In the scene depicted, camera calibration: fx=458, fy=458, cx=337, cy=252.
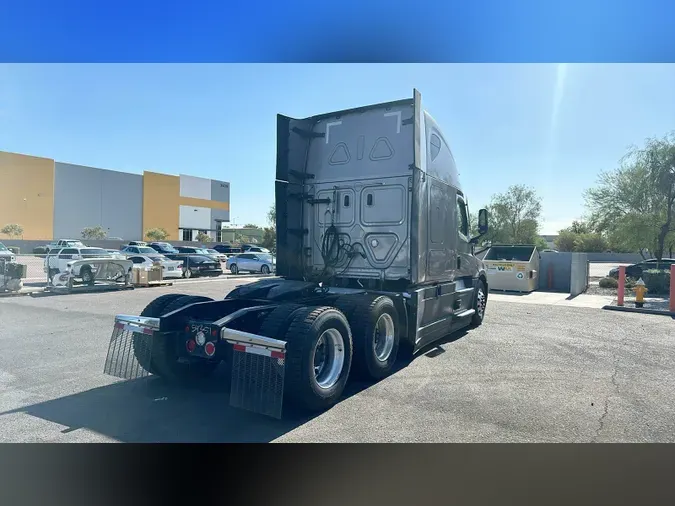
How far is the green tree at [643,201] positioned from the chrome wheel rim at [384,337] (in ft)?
61.5

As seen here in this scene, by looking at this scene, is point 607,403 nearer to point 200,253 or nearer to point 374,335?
point 374,335

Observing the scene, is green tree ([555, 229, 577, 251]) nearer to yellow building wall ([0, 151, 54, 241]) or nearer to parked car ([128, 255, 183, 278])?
parked car ([128, 255, 183, 278])

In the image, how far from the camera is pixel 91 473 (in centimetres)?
379

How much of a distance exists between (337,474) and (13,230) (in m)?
36.3

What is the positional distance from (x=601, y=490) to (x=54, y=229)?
137 feet

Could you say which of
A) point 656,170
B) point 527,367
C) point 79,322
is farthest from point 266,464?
point 656,170

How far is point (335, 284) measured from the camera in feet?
24.8

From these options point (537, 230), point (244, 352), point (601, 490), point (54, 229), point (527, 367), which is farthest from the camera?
point (54, 229)

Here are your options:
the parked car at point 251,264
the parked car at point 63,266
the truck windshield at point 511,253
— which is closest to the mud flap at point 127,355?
the parked car at point 63,266

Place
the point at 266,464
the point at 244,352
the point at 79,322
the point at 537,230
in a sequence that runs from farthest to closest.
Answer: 1. the point at 537,230
2. the point at 79,322
3. the point at 244,352
4. the point at 266,464

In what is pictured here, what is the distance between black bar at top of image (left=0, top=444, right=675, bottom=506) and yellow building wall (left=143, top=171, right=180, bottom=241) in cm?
4397

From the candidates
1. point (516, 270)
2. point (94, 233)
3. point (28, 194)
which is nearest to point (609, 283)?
point (516, 270)

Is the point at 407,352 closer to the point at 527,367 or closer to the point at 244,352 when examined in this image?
the point at 527,367
